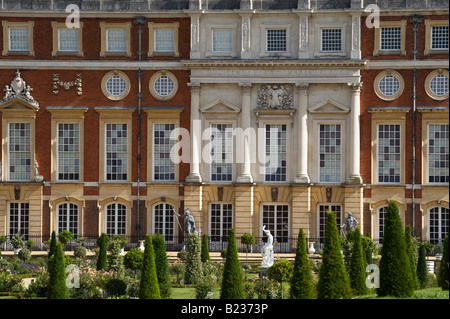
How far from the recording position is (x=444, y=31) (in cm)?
4766

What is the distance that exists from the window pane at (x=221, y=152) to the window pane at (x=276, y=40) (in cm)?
453

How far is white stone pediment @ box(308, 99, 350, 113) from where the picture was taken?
48.2 m

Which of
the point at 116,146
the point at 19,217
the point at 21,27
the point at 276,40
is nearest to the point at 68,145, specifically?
the point at 116,146

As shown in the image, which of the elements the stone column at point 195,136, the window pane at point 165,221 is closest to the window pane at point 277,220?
the stone column at point 195,136

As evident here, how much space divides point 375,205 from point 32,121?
705 inches

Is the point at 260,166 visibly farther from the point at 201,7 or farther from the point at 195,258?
the point at 195,258

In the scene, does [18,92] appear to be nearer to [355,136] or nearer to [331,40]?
[331,40]

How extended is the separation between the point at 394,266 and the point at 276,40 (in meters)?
23.0

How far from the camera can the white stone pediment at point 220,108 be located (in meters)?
48.6

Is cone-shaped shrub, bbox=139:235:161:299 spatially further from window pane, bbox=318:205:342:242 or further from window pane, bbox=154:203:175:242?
window pane, bbox=318:205:342:242

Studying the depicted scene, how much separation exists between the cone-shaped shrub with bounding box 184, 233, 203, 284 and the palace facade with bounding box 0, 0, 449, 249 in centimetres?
1169

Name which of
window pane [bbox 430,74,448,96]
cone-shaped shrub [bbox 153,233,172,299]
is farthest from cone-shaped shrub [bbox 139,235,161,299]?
window pane [bbox 430,74,448,96]
